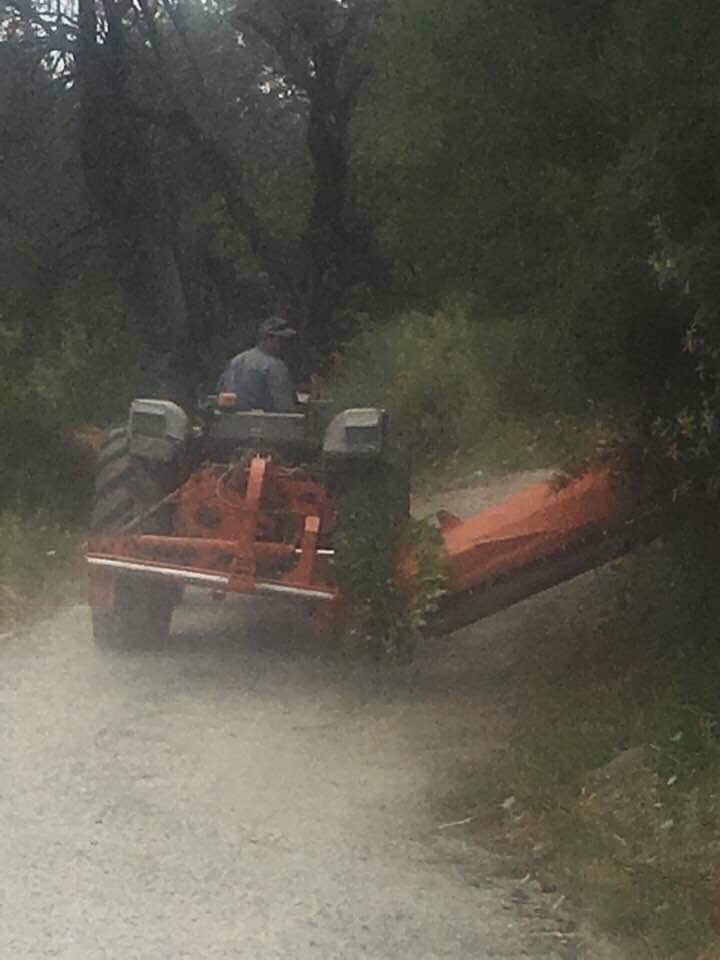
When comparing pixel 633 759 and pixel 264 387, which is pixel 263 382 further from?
pixel 633 759

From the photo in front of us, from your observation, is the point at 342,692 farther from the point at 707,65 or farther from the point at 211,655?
the point at 707,65

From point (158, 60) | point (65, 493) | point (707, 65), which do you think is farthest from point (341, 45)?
point (707, 65)

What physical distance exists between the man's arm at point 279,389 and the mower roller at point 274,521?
0.48 m

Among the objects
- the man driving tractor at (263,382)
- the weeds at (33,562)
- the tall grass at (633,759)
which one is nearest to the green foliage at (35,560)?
the weeds at (33,562)

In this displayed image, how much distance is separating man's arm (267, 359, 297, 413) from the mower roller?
1.56 feet

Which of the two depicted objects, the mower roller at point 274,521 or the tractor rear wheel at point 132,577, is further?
the tractor rear wheel at point 132,577

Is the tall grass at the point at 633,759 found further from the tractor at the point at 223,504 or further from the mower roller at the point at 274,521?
the tractor at the point at 223,504

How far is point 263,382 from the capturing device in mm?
11453

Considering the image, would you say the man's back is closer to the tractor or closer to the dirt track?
the tractor

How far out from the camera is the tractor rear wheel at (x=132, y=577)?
10250 mm

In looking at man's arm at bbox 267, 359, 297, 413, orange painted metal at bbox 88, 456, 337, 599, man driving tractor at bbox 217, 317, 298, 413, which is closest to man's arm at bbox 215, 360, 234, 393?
man driving tractor at bbox 217, 317, 298, 413

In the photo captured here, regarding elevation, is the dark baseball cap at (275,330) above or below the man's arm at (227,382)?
above

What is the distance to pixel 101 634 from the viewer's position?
1042cm

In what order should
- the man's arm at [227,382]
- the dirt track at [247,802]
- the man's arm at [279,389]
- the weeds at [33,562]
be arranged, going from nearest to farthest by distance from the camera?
the dirt track at [247,802], the man's arm at [279,389], the man's arm at [227,382], the weeds at [33,562]
